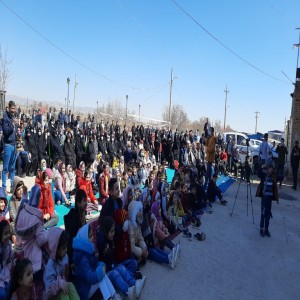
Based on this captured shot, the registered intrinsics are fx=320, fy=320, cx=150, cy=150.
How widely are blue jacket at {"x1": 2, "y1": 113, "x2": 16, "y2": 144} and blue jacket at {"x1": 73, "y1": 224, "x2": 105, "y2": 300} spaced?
15.6ft

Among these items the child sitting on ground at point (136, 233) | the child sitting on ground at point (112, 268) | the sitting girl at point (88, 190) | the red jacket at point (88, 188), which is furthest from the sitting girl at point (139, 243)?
the red jacket at point (88, 188)

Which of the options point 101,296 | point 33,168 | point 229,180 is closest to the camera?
point 101,296

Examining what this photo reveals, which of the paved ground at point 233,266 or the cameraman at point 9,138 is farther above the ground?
the cameraman at point 9,138

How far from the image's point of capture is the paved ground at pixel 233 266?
4926 millimetres

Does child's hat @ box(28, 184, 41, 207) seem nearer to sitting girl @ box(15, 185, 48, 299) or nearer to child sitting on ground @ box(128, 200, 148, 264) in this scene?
sitting girl @ box(15, 185, 48, 299)

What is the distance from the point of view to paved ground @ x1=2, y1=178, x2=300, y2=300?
194 inches

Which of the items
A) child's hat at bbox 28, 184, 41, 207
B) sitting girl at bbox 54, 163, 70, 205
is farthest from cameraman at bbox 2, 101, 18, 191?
child's hat at bbox 28, 184, 41, 207

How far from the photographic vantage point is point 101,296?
399cm

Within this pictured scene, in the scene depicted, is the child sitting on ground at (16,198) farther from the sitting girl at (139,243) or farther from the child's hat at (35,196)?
the sitting girl at (139,243)

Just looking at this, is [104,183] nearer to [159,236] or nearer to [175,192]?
[175,192]

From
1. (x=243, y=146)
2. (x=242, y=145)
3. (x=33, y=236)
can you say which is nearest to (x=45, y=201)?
(x=33, y=236)

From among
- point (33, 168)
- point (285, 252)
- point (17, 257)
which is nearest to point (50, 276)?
point (17, 257)

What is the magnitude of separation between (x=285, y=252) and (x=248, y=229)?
1.33 meters

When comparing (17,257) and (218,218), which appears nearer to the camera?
(17,257)
